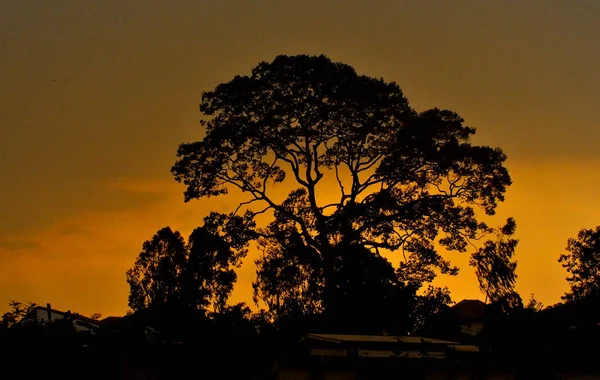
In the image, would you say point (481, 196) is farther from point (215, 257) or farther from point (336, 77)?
point (215, 257)

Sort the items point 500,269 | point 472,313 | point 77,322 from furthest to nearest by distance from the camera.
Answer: point 472,313 < point 500,269 < point 77,322

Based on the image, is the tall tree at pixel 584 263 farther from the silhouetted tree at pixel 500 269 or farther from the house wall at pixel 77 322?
the house wall at pixel 77 322

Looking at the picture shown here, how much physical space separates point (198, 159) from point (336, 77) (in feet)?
21.8

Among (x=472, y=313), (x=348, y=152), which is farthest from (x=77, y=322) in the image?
(x=472, y=313)

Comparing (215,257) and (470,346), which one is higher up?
(215,257)

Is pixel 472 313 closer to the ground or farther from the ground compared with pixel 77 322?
farther from the ground

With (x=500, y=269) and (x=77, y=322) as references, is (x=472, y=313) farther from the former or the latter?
(x=77, y=322)

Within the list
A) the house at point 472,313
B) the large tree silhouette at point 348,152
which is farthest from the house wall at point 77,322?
the house at point 472,313

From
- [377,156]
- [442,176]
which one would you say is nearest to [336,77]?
[377,156]

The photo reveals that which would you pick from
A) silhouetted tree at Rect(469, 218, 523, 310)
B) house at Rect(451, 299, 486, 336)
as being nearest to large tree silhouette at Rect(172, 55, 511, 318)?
silhouetted tree at Rect(469, 218, 523, 310)

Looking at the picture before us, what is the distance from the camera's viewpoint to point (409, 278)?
33.6 meters

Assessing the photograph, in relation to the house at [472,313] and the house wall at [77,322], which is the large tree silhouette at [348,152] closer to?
the house wall at [77,322]

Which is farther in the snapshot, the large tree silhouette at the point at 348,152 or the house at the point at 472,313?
the house at the point at 472,313

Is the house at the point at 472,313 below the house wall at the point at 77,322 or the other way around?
the other way around
